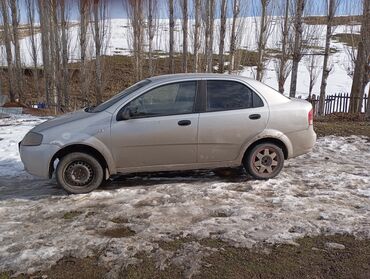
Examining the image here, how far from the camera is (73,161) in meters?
5.55

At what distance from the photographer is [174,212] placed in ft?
15.7

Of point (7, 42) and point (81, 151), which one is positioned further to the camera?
point (7, 42)

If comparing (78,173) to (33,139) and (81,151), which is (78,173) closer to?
(81,151)

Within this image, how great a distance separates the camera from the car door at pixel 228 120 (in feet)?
18.8

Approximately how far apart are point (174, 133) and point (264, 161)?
146cm

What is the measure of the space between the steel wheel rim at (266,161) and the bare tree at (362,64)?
10.9 meters

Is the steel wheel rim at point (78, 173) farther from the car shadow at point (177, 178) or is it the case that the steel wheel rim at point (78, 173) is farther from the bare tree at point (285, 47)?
the bare tree at point (285, 47)

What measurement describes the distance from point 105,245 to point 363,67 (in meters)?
15.1

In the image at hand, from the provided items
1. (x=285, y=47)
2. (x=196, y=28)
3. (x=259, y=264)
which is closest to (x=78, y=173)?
(x=259, y=264)

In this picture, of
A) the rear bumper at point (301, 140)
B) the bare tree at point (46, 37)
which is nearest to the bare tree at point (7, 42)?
the bare tree at point (46, 37)

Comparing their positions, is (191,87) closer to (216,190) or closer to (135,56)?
(216,190)

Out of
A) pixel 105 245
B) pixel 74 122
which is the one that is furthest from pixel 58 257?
pixel 74 122

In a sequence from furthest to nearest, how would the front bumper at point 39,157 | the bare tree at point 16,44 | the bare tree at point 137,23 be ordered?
the bare tree at point 137,23 → the bare tree at point 16,44 → the front bumper at point 39,157

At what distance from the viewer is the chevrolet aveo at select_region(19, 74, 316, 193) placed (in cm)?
550
